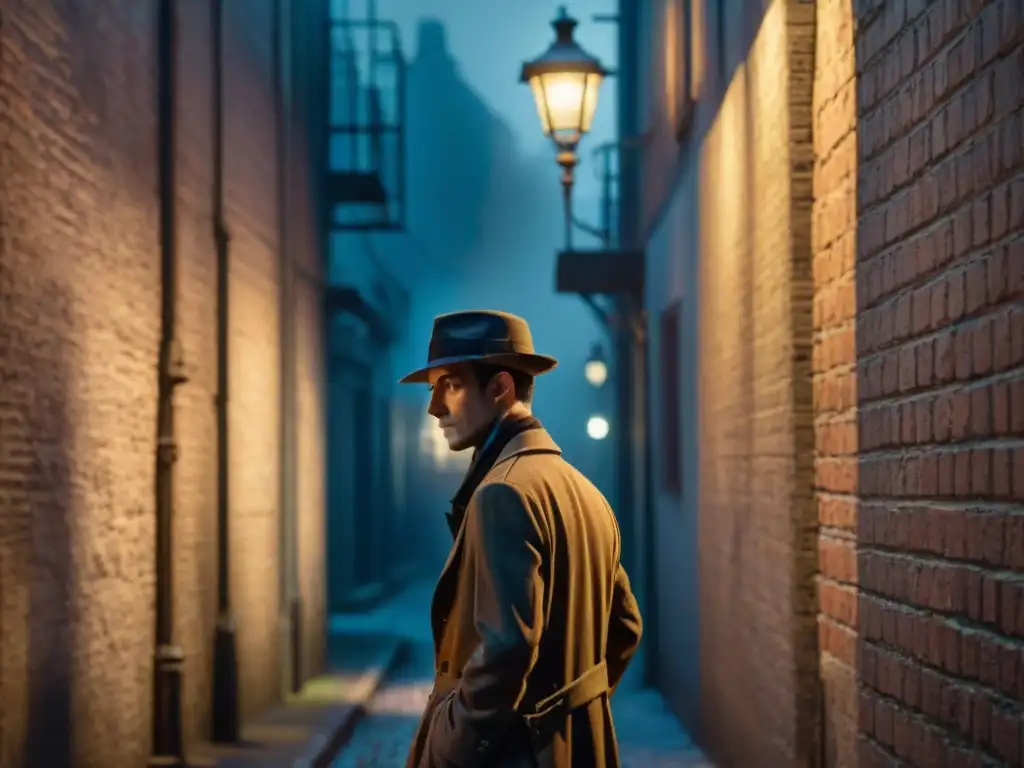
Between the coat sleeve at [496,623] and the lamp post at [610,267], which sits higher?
the lamp post at [610,267]

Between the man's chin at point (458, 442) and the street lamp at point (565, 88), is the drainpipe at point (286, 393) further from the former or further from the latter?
the man's chin at point (458, 442)

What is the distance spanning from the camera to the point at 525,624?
130 inches

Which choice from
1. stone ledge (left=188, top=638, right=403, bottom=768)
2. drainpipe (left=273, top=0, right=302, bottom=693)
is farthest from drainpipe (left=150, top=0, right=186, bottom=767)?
drainpipe (left=273, top=0, right=302, bottom=693)

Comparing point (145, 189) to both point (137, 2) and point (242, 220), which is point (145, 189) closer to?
point (137, 2)

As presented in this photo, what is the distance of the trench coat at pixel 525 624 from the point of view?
131 inches

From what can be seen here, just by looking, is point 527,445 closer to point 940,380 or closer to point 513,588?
point 513,588

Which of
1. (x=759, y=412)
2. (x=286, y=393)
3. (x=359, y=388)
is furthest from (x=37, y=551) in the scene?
(x=359, y=388)

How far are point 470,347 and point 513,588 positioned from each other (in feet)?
2.26

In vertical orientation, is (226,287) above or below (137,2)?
below

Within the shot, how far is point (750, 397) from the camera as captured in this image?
23.0 feet

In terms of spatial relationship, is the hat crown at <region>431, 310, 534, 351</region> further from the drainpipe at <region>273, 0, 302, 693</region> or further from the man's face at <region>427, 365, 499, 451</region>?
the drainpipe at <region>273, 0, 302, 693</region>

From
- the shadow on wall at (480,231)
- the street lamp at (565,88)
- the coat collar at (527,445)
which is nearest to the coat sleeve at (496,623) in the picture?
→ the coat collar at (527,445)

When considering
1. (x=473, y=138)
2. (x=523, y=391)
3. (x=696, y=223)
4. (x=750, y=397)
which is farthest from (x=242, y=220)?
(x=473, y=138)

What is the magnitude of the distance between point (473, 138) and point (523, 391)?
3355 centimetres
